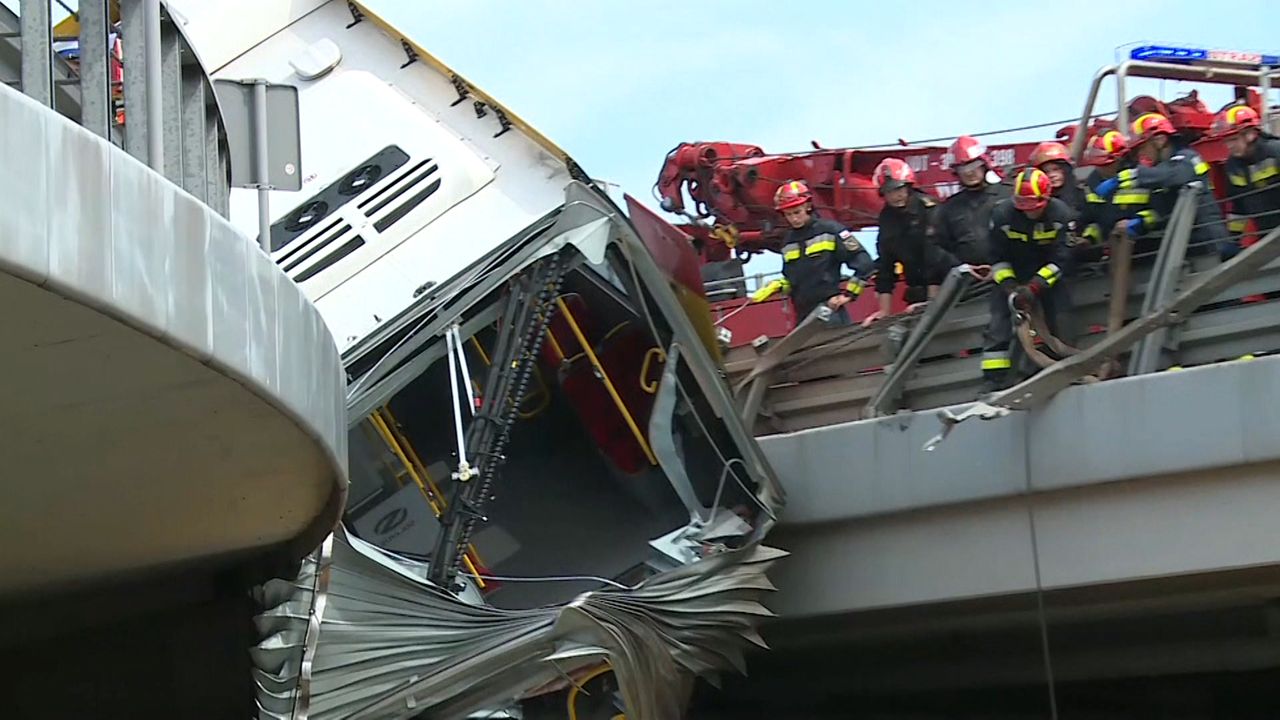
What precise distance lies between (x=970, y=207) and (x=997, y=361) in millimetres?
983

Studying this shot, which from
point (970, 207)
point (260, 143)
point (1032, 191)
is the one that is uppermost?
point (260, 143)

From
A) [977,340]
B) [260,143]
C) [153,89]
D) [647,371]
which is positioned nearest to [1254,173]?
[977,340]

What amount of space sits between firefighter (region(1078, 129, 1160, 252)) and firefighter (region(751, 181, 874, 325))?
1.26 m

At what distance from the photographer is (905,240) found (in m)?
10.3

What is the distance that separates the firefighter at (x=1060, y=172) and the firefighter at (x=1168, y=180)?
4.6 inches

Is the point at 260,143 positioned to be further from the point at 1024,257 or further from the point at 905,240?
the point at 905,240

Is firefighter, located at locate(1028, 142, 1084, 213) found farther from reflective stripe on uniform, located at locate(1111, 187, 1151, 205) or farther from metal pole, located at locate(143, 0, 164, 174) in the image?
metal pole, located at locate(143, 0, 164, 174)

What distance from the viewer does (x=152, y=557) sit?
250 inches

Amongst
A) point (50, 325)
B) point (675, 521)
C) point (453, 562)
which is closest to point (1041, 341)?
point (675, 521)

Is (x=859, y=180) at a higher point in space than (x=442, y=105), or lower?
lower

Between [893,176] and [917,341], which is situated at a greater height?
[893,176]

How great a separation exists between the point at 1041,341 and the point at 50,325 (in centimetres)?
635

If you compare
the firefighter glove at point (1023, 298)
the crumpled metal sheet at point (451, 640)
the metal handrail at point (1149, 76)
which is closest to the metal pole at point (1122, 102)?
the metal handrail at point (1149, 76)

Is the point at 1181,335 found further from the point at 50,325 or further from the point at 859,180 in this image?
the point at 50,325
